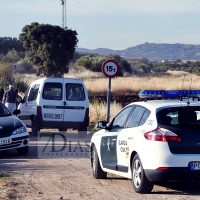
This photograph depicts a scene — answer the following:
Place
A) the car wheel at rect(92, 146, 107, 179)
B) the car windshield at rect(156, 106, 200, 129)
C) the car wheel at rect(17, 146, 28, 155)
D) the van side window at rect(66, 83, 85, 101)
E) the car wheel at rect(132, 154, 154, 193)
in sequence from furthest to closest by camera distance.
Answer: the van side window at rect(66, 83, 85, 101)
the car wheel at rect(17, 146, 28, 155)
the car wheel at rect(92, 146, 107, 179)
the car wheel at rect(132, 154, 154, 193)
the car windshield at rect(156, 106, 200, 129)

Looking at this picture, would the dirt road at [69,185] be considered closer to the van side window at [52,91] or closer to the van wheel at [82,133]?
the van side window at [52,91]

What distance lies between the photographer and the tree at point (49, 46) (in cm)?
5825

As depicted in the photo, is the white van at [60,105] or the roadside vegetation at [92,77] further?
the roadside vegetation at [92,77]

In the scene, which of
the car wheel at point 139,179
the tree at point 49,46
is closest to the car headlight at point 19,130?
the car wheel at point 139,179

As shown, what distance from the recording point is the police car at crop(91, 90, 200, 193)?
345 inches

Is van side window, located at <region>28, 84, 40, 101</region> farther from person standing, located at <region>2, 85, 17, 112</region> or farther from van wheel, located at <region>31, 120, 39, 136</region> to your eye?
person standing, located at <region>2, 85, 17, 112</region>

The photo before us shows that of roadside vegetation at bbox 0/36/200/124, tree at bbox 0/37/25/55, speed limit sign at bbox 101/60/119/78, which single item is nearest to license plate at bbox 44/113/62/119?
speed limit sign at bbox 101/60/119/78

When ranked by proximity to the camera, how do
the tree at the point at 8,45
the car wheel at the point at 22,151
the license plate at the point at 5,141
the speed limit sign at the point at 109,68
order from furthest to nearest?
1. the tree at the point at 8,45
2. the speed limit sign at the point at 109,68
3. the car wheel at the point at 22,151
4. the license plate at the point at 5,141

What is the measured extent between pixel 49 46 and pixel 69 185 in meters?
48.6

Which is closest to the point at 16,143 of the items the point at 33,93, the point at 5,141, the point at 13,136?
the point at 13,136

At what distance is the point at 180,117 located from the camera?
361 inches

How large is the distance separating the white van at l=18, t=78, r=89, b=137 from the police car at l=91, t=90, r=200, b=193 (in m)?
8.44

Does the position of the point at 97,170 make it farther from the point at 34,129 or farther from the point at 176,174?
the point at 34,129

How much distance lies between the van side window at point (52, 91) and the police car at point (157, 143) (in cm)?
856
